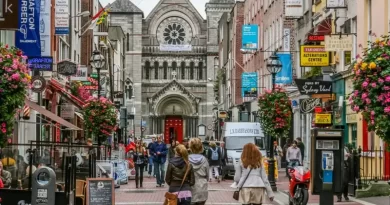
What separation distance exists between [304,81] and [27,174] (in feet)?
44.8

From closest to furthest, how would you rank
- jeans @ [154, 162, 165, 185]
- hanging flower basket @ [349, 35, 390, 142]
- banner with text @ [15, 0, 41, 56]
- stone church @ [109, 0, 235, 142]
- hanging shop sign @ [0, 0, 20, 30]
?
1. hanging shop sign @ [0, 0, 20, 30]
2. hanging flower basket @ [349, 35, 390, 142]
3. banner with text @ [15, 0, 41, 56]
4. jeans @ [154, 162, 165, 185]
5. stone church @ [109, 0, 235, 142]

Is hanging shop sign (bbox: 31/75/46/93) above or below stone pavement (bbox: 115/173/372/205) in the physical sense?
above

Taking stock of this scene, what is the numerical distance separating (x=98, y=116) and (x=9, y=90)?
2282 cm

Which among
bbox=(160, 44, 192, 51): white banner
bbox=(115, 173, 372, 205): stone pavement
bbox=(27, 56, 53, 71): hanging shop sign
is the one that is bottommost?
bbox=(115, 173, 372, 205): stone pavement

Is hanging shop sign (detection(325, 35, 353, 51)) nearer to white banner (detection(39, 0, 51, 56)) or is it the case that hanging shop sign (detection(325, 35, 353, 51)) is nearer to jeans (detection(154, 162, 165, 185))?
jeans (detection(154, 162, 165, 185))

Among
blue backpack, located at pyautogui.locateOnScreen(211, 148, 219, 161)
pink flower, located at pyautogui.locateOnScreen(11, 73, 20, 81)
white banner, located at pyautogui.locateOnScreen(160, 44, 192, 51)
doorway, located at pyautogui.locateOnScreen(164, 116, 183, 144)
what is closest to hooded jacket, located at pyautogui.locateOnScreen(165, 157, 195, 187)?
pink flower, located at pyautogui.locateOnScreen(11, 73, 20, 81)

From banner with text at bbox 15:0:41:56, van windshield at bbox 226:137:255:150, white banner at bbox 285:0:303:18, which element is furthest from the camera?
white banner at bbox 285:0:303:18

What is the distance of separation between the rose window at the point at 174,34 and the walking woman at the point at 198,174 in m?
93.4

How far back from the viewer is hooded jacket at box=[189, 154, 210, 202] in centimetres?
1694

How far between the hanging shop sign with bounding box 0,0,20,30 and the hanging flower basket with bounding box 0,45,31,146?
789mm

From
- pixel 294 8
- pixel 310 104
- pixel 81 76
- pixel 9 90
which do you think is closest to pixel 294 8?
pixel 294 8

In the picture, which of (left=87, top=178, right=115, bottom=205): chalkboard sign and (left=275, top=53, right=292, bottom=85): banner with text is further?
(left=275, top=53, right=292, bottom=85): banner with text

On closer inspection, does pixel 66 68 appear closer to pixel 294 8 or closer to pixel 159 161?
pixel 159 161

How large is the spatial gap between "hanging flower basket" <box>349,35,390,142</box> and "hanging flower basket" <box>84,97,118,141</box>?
879 inches
